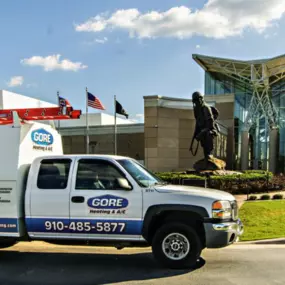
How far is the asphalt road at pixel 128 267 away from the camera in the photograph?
226 inches

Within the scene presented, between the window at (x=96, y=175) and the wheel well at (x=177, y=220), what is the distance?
832mm

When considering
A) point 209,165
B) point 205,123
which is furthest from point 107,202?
point 205,123

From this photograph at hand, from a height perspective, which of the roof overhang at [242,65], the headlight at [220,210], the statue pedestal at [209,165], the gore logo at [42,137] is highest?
the roof overhang at [242,65]

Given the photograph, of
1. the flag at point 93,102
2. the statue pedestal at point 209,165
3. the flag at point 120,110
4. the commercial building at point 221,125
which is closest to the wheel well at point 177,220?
the statue pedestal at point 209,165

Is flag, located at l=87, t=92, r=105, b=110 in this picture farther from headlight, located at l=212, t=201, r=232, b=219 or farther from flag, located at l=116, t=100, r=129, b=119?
headlight, located at l=212, t=201, r=232, b=219

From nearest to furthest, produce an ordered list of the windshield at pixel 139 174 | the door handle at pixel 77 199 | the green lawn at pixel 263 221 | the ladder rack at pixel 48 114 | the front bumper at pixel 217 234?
1. the front bumper at pixel 217 234
2. the door handle at pixel 77 199
3. the windshield at pixel 139 174
4. the ladder rack at pixel 48 114
5. the green lawn at pixel 263 221

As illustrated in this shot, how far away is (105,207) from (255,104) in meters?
45.0

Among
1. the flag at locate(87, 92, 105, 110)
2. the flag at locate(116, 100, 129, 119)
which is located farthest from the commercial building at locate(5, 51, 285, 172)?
the flag at locate(87, 92, 105, 110)

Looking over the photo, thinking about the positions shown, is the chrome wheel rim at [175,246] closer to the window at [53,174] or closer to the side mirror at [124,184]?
the side mirror at [124,184]

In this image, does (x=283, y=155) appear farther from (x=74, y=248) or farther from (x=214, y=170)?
(x=74, y=248)

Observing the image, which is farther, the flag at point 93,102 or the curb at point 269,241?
the flag at point 93,102

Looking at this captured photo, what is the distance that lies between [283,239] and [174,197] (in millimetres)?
3677

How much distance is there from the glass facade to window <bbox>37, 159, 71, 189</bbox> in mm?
40283

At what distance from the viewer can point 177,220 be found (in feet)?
21.1
